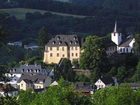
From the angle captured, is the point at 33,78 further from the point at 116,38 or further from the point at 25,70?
the point at 116,38

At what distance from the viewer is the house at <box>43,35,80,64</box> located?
80.1 meters

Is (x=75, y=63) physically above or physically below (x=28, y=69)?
above

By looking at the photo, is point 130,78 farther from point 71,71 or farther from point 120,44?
point 120,44

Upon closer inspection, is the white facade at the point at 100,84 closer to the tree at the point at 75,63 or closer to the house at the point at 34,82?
the tree at the point at 75,63

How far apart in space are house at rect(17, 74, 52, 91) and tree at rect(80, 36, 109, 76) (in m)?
5.97

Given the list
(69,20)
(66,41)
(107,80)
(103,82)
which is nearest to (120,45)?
(66,41)

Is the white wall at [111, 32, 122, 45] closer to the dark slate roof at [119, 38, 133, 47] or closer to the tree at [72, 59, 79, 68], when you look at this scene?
the dark slate roof at [119, 38, 133, 47]

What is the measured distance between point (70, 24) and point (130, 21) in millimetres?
19452

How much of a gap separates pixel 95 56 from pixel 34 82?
1017 centimetres

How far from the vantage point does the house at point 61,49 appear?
80.1 metres

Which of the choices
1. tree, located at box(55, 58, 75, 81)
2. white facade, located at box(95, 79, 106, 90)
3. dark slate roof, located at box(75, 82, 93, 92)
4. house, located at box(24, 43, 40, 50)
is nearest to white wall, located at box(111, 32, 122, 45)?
Result: tree, located at box(55, 58, 75, 81)

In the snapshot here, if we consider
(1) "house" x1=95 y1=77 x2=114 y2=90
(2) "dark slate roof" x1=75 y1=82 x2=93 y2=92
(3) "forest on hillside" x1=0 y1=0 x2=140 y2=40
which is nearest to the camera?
(2) "dark slate roof" x1=75 y1=82 x2=93 y2=92

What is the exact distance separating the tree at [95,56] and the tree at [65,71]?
1.69 m

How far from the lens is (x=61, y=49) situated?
81.2 metres
